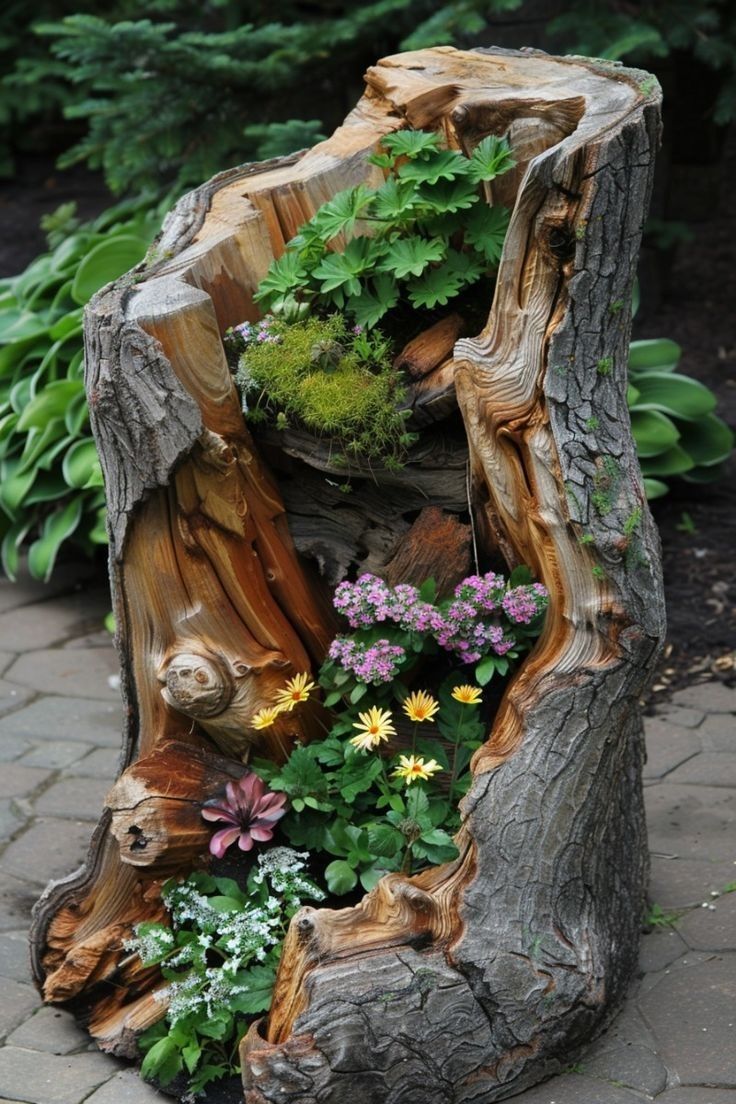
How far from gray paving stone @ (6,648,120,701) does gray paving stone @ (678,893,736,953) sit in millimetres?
2116

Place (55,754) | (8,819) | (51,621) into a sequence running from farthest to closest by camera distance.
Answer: (51,621) < (55,754) < (8,819)

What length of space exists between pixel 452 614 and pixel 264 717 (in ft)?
1.45

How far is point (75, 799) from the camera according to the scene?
3818 mm

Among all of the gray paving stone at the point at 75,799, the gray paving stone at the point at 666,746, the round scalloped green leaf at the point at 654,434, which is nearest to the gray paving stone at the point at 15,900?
the gray paving stone at the point at 75,799

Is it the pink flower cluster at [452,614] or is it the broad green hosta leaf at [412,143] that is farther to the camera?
the broad green hosta leaf at [412,143]

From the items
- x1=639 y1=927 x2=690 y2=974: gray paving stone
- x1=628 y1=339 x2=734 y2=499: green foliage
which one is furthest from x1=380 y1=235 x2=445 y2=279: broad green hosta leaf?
x1=628 y1=339 x2=734 y2=499: green foliage

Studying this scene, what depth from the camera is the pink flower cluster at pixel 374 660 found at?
106 inches

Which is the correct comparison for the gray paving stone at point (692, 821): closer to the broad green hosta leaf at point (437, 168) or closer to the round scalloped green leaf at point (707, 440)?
the broad green hosta leaf at point (437, 168)

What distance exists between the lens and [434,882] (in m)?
2.53

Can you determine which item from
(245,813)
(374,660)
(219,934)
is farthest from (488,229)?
(219,934)

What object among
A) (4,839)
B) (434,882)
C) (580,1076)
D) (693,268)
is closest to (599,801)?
(434,882)

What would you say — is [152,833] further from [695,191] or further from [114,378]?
[695,191]

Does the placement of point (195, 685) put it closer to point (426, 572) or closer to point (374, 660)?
point (374, 660)

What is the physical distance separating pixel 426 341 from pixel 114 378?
0.68 m
